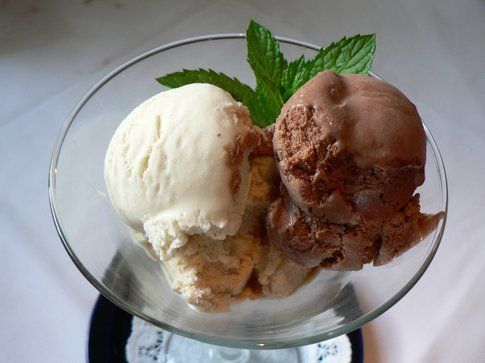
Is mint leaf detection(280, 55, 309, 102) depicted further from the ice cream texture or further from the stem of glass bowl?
the stem of glass bowl

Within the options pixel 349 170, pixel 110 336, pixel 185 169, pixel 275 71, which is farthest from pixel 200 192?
pixel 110 336

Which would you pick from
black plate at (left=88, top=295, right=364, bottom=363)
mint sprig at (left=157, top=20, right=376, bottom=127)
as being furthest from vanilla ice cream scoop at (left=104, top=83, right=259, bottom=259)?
black plate at (left=88, top=295, right=364, bottom=363)

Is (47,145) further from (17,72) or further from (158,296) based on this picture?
(158,296)

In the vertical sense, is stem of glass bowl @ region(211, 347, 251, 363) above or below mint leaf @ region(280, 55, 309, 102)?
below

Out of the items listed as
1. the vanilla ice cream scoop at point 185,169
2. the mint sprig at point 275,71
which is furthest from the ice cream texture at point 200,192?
the mint sprig at point 275,71

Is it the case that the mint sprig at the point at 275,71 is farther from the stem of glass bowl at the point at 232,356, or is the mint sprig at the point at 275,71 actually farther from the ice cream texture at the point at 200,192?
the stem of glass bowl at the point at 232,356

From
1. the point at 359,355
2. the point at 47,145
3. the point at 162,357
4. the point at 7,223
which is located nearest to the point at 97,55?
the point at 47,145
